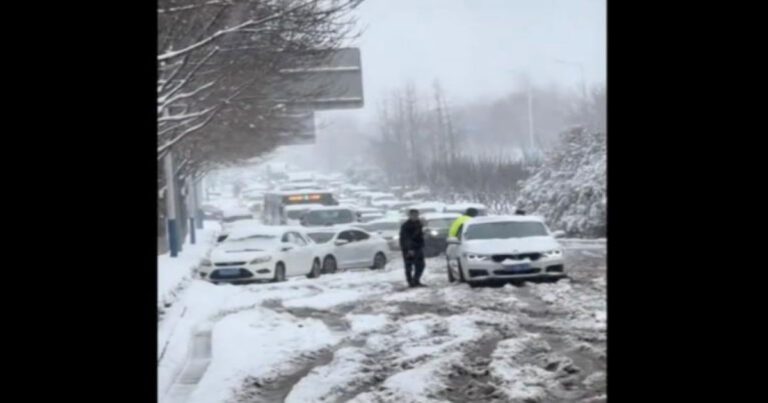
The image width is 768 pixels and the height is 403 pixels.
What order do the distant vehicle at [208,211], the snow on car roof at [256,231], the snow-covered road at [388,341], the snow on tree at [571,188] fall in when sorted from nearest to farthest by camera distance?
the snow-covered road at [388,341] < the snow on tree at [571,188] < the snow on car roof at [256,231] < the distant vehicle at [208,211]

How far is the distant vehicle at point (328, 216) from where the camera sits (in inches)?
635

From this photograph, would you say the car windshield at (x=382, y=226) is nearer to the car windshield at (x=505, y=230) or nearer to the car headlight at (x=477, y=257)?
the car windshield at (x=505, y=230)

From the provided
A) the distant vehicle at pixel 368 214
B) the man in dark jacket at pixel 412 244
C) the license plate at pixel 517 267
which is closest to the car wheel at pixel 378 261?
the distant vehicle at pixel 368 214

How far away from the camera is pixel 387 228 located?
15727 millimetres

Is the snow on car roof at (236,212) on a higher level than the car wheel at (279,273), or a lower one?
higher

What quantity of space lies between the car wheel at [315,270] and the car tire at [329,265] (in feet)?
0.65

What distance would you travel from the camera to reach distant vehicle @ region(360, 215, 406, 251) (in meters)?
15.4

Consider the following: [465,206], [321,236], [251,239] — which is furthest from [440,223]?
[251,239]

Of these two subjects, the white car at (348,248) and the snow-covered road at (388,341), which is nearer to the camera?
the snow-covered road at (388,341)

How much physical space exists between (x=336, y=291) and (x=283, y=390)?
504 centimetres

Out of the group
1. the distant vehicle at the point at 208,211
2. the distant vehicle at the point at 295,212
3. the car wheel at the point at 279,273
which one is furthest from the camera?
the distant vehicle at the point at 208,211

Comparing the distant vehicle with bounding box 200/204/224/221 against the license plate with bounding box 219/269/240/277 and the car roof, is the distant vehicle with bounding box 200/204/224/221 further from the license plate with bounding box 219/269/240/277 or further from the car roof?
the license plate with bounding box 219/269/240/277
